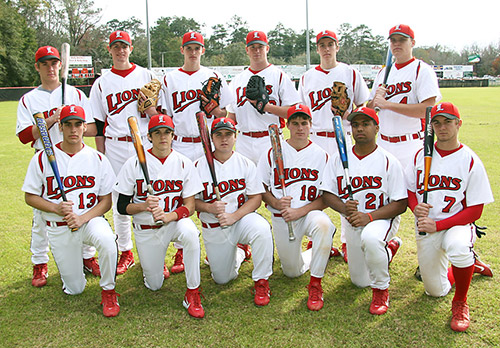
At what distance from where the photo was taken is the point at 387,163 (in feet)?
12.6

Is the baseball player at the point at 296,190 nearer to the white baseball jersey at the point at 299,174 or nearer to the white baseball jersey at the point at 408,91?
the white baseball jersey at the point at 299,174

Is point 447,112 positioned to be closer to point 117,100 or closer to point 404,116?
point 404,116

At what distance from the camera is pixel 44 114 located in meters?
4.38

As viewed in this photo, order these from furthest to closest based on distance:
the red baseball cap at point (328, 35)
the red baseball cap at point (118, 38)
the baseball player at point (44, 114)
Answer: the red baseball cap at point (328, 35)
the red baseball cap at point (118, 38)
the baseball player at point (44, 114)

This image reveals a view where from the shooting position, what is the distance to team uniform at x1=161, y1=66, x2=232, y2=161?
4.74m

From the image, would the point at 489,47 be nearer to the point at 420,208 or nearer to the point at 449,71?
the point at 449,71

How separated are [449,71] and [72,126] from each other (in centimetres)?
6689

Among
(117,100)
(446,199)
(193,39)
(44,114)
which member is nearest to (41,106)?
(44,114)

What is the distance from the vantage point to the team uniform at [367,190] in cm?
377

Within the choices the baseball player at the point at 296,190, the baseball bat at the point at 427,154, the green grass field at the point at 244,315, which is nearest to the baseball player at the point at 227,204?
the baseball player at the point at 296,190

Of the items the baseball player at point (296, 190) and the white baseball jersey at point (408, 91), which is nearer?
the baseball player at point (296, 190)

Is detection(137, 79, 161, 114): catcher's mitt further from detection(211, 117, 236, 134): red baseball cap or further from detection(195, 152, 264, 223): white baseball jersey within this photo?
detection(195, 152, 264, 223): white baseball jersey

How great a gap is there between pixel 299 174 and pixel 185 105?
1530 millimetres

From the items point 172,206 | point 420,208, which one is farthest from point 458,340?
point 172,206
